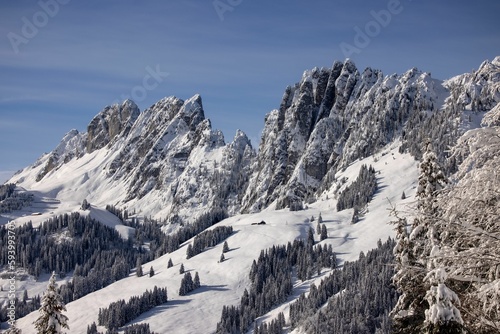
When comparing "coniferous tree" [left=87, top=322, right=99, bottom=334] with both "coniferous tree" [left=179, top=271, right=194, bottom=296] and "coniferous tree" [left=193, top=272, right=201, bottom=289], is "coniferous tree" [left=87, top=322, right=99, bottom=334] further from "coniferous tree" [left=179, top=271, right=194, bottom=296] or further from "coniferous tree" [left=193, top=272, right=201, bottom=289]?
"coniferous tree" [left=193, top=272, right=201, bottom=289]

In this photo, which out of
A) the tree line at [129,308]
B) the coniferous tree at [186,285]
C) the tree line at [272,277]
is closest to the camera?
the tree line at [272,277]

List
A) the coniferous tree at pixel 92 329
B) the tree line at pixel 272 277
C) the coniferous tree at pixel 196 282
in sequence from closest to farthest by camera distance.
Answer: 1. the coniferous tree at pixel 92 329
2. the tree line at pixel 272 277
3. the coniferous tree at pixel 196 282

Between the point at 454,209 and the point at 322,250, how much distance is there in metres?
179

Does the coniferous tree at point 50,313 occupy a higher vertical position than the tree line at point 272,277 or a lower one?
higher

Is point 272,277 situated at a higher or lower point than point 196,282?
lower

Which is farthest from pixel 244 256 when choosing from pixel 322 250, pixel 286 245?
pixel 322 250

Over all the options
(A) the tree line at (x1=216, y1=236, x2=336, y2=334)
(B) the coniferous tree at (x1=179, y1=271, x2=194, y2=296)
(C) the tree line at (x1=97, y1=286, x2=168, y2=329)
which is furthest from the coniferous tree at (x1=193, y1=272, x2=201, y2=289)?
(A) the tree line at (x1=216, y1=236, x2=336, y2=334)

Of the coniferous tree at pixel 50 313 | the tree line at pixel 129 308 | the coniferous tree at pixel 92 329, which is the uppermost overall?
the coniferous tree at pixel 50 313

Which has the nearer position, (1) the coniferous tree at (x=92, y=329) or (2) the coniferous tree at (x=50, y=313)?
(2) the coniferous tree at (x=50, y=313)

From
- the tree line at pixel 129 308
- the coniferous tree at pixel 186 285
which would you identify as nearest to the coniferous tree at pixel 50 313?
the tree line at pixel 129 308

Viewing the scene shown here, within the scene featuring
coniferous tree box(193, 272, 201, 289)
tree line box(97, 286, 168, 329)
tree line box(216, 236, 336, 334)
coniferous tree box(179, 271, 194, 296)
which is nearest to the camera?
tree line box(216, 236, 336, 334)

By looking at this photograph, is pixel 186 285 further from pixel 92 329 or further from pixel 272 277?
pixel 92 329

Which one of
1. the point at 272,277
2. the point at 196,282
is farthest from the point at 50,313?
the point at 196,282

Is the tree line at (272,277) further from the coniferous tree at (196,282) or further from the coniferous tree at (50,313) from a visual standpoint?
the coniferous tree at (50,313)
